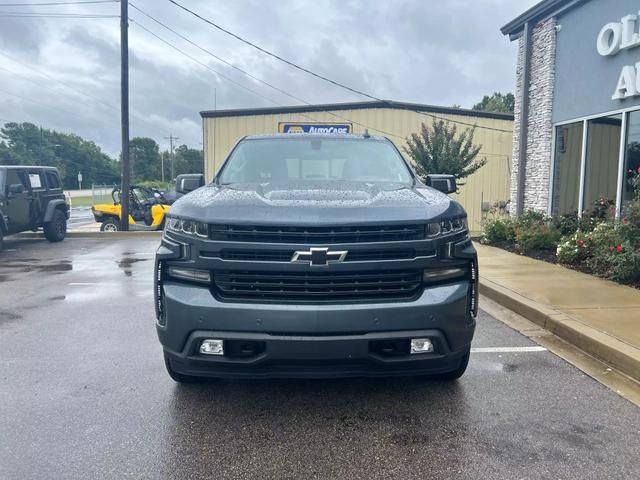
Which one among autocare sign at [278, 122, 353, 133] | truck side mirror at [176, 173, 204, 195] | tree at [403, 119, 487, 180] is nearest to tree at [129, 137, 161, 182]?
autocare sign at [278, 122, 353, 133]

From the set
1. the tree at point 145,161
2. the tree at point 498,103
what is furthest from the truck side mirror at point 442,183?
the tree at point 145,161

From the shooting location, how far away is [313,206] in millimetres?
3104

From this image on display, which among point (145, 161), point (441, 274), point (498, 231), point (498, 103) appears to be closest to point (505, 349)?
point (441, 274)

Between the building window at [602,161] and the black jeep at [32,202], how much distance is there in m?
12.2

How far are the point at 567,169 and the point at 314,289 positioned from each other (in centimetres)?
906

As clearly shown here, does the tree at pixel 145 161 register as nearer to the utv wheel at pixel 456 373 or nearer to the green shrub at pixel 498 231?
the green shrub at pixel 498 231

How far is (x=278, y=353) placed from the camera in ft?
9.58

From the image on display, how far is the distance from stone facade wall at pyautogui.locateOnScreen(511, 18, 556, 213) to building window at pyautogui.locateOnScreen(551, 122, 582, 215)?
168mm

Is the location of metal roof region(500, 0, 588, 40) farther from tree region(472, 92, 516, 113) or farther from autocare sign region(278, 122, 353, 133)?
tree region(472, 92, 516, 113)

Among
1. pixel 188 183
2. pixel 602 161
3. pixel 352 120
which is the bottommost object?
pixel 188 183

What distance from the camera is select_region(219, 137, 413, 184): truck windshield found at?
4.41m

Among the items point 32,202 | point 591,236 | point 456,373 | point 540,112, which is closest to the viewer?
point 456,373

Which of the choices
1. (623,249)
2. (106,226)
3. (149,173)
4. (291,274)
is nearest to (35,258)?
(106,226)

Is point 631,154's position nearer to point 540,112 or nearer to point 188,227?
point 540,112
